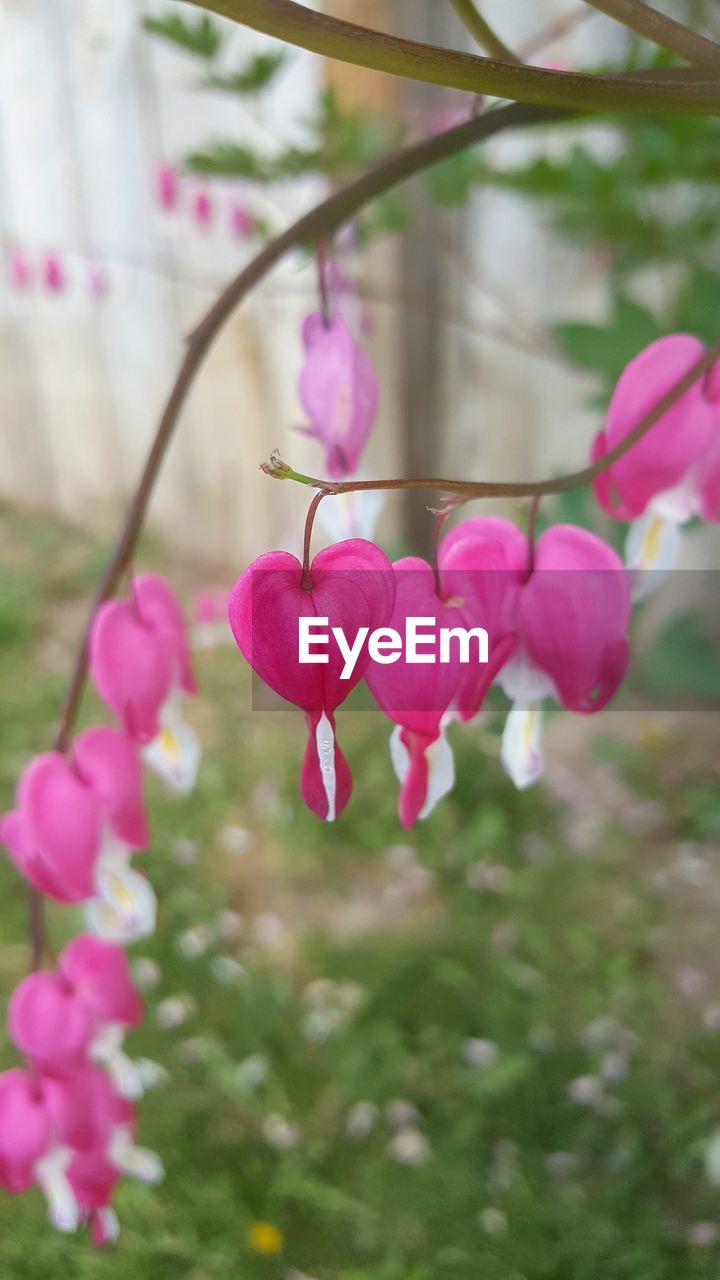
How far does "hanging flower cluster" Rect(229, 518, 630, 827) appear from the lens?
12.7 inches

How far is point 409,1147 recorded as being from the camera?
46.4 inches

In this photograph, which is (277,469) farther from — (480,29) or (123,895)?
(123,895)

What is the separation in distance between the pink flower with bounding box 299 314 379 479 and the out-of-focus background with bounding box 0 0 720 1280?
44 cm

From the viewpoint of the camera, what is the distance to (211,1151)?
120 centimetres

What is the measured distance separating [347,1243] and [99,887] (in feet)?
2.34

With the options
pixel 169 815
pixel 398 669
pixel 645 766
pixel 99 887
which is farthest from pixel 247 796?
pixel 398 669

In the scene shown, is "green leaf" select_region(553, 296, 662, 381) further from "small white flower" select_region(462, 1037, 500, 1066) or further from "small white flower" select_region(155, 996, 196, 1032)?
"small white flower" select_region(155, 996, 196, 1032)

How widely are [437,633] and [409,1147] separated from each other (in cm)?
99

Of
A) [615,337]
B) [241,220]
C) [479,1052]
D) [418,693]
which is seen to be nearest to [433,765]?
[418,693]

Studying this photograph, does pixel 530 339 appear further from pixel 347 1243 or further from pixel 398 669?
pixel 398 669

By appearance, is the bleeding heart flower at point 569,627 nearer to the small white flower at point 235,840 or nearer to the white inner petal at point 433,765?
the white inner petal at point 433,765

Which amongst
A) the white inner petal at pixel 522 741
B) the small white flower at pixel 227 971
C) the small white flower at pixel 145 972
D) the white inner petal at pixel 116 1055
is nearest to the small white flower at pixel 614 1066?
the small white flower at pixel 227 971

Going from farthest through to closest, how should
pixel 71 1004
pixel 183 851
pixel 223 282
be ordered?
1. pixel 223 282
2. pixel 183 851
3. pixel 71 1004

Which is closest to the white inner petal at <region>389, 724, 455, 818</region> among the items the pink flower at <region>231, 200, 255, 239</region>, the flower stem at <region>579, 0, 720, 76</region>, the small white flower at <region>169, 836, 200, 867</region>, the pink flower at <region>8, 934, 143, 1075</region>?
the flower stem at <region>579, 0, 720, 76</region>
